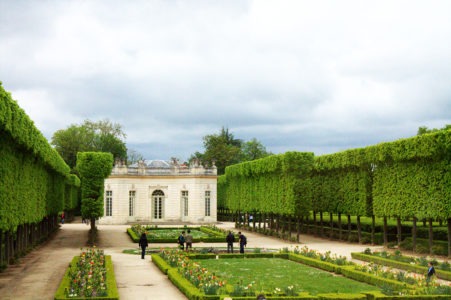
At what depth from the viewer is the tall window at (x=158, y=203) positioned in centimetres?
6486

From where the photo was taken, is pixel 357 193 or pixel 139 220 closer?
pixel 357 193

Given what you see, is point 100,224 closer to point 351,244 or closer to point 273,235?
point 273,235

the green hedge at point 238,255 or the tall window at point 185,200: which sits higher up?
the tall window at point 185,200

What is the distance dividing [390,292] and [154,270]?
36.9 feet

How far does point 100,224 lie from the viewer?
202 feet

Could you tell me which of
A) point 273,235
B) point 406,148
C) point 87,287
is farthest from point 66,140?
point 87,287

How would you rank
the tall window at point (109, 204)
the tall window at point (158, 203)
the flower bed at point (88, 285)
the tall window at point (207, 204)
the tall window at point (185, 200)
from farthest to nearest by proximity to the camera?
the tall window at point (158, 203) < the tall window at point (185, 200) < the tall window at point (207, 204) < the tall window at point (109, 204) < the flower bed at point (88, 285)

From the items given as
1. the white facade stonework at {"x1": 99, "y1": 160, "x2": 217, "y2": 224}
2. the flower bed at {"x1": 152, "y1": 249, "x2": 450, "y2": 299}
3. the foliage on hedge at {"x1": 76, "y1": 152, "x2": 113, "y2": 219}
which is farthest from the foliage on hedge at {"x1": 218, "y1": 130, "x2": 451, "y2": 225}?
the foliage on hedge at {"x1": 76, "y1": 152, "x2": 113, "y2": 219}

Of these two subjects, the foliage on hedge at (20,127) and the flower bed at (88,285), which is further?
the foliage on hedge at (20,127)

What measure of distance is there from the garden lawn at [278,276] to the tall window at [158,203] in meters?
37.5

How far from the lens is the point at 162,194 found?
65.4 m

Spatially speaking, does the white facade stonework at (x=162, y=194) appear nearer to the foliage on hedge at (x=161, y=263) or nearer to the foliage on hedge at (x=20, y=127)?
the foliage on hedge at (x=20, y=127)

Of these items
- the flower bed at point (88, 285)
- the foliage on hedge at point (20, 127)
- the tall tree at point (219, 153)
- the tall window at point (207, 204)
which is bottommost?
the flower bed at point (88, 285)

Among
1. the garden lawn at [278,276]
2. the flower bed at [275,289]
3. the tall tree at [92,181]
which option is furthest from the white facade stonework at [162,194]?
the flower bed at [275,289]
